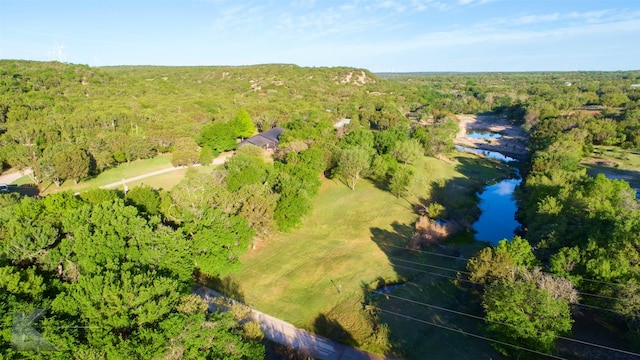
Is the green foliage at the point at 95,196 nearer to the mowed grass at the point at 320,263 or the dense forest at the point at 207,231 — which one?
the dense forest at the point at 207,231

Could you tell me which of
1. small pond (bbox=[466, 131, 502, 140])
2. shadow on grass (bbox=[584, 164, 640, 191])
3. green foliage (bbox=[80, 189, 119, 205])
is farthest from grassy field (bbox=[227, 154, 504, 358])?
small pond (bbox=[466, 131, 502, 140])

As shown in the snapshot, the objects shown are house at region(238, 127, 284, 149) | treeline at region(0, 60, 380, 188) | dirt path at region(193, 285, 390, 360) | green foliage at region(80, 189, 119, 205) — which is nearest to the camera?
dirt path at region(193, 285, 390, 360)

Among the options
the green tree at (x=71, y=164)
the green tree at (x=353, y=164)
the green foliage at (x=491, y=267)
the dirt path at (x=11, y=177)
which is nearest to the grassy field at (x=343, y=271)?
the green foliage at (x=491, y=267)

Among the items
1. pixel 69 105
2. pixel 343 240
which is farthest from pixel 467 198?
pixel 69 105

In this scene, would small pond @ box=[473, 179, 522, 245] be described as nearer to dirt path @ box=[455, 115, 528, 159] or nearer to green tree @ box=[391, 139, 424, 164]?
green tree @ box=[391, 139, 424, 164]

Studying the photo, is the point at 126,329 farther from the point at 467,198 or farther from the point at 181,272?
the point at 467,198

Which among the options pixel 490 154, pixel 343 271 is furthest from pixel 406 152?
pixel 343 271
